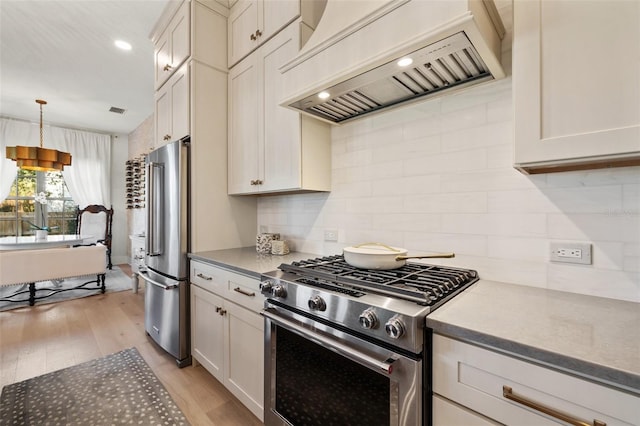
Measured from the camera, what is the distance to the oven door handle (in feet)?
3.09

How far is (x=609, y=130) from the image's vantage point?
2.81 feet

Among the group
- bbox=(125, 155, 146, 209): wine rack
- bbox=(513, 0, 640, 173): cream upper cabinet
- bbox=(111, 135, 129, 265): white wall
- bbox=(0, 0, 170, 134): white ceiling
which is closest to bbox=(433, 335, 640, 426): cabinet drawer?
bbox=(513, 0, 640, 173): cream upper cabinet

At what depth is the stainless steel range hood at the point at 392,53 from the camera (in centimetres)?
105

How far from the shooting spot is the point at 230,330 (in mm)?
1831

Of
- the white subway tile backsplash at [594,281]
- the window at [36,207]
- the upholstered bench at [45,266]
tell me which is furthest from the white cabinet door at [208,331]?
the window at [36,207]

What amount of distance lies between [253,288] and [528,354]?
125 centimetres

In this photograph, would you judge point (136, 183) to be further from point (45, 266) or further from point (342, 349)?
point (342, 349)

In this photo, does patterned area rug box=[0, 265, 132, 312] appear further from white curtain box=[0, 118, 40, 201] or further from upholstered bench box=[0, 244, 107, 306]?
white curtain box=[0, 118, 40, 201]

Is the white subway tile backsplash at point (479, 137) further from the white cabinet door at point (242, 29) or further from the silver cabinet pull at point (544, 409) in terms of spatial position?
the white cabinet door at point (242, 29)

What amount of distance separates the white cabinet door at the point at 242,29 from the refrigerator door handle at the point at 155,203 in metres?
1.09

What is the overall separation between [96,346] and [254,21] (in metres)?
3.07

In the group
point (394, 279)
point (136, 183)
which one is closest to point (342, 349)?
point (394, 279)

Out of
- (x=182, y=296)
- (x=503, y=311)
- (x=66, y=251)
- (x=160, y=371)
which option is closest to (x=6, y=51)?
(x=66, y=251)

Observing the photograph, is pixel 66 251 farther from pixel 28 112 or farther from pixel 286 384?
pixel 286 384
